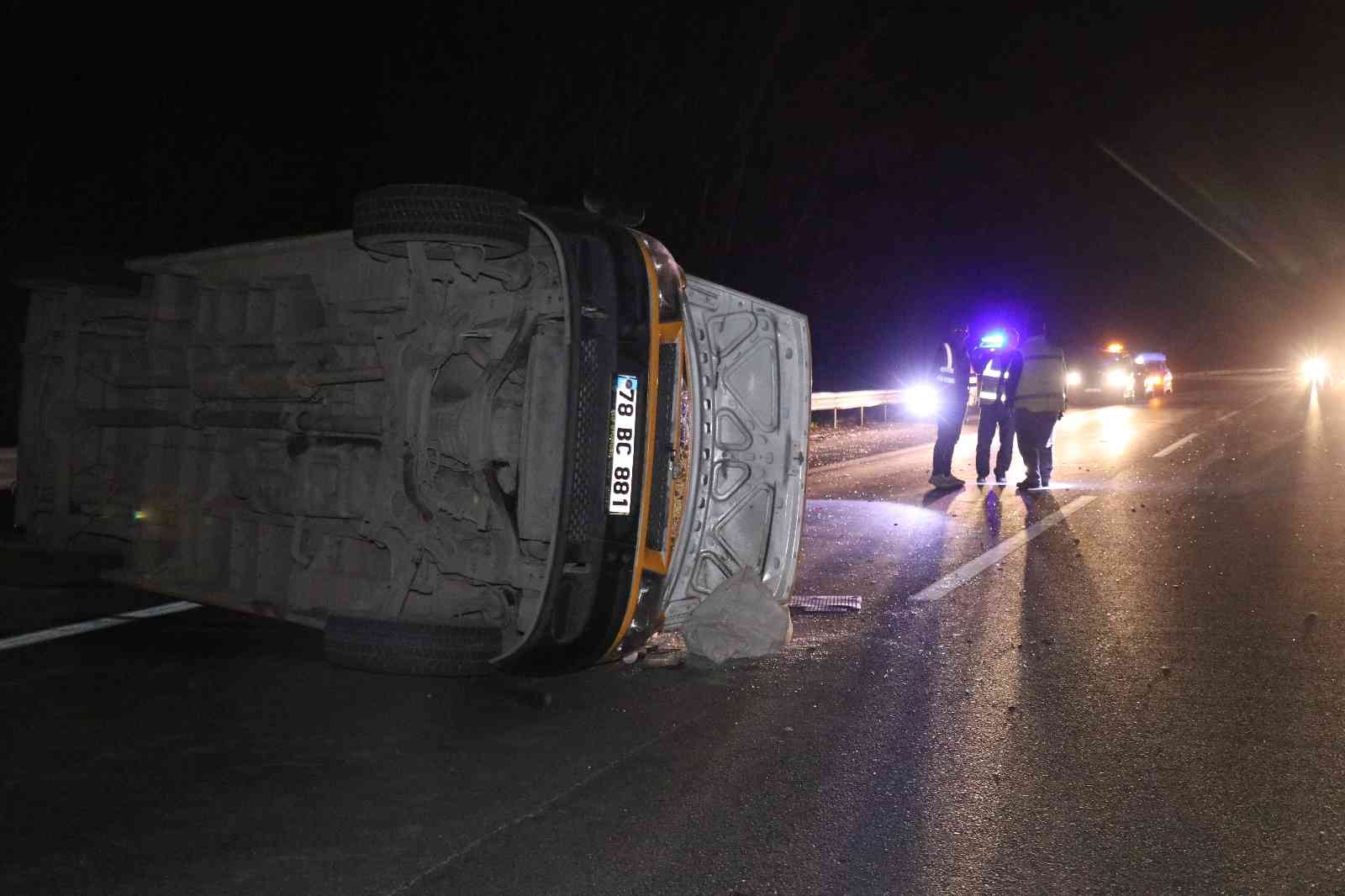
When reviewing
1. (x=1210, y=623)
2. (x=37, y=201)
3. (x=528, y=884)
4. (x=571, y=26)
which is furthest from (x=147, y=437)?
(x=571, y=26)

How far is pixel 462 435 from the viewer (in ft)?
17.3

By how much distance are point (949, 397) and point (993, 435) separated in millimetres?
805

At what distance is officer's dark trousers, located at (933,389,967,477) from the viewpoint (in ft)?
41.9

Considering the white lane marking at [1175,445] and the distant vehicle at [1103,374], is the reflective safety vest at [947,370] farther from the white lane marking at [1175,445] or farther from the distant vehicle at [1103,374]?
the distant vehicle at [1103,374]

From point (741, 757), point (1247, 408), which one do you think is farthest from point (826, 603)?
point (1247, 408)

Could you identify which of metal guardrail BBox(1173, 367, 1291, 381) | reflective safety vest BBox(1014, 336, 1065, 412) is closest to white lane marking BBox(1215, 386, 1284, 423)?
reflective safety vest BBox(1014, 336, 1065, 412)

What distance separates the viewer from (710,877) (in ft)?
10.9

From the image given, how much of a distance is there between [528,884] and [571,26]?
26.8 m

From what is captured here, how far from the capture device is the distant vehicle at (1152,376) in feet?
112

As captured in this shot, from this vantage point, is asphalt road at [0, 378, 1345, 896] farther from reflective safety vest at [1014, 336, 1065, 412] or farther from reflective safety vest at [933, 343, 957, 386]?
reflective safety vest at [933, 343, 957, 386]

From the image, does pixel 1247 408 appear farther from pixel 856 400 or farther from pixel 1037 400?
pixel 1037 400

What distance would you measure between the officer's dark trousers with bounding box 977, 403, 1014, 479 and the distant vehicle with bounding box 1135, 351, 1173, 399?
21264 millimetres

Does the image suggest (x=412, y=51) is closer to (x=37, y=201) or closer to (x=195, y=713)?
(x=37, y=201)

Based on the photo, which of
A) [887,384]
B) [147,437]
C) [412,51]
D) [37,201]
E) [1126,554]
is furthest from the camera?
[887,384]
